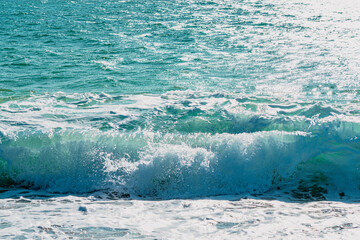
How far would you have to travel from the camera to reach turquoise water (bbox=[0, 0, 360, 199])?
5418 mm

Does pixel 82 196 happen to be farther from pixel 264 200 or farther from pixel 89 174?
pixel 264 200

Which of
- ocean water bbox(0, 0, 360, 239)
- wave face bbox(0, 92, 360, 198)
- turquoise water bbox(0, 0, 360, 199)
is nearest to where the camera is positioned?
ocean water bbox(0, 0, 360, 239)

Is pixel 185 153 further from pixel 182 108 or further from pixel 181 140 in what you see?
pixel 182 108

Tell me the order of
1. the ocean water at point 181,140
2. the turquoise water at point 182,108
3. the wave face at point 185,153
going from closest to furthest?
the ocean water at point 181,140 < the wave face at point 185,153 < the turquoise water at point 182,108

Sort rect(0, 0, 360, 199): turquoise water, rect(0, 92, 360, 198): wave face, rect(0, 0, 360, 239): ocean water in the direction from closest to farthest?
rect(0, 0, 360, 239): ocean water
rect(0, 92, 360, 198): wave face
rect(0, 0, 360, 199): turquoise water

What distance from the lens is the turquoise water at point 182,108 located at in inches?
213

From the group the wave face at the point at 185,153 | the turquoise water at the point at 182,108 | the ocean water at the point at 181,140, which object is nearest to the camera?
the ocean water at the point at 181,140

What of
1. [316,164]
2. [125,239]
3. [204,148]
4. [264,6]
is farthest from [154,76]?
[264,6]

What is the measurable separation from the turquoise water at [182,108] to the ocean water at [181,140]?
0.03 m

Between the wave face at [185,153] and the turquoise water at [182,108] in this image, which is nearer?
the wave face at [185,153]

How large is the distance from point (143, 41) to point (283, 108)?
25.4ft

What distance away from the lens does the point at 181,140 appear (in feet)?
20.0

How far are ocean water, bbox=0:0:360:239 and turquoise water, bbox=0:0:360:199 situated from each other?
0.08ft

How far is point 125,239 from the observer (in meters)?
3.76
